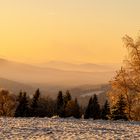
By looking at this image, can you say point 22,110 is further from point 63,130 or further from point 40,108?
point 63,130

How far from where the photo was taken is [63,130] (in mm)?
35688

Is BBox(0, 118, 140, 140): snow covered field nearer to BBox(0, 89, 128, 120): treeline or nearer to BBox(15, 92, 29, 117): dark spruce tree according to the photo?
BBox(0, 89, 128, 120): treeline

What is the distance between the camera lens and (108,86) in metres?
67.4

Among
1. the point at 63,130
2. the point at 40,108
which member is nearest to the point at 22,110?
the point at 40,108

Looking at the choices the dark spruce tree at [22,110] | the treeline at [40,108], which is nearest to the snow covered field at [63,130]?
the treeline at [40,108]

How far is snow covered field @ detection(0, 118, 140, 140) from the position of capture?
1286 inches

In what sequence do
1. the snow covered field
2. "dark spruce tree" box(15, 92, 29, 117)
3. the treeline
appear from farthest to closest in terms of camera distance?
"dark spruce tree" box(15, 92, 29, 117), the treeline, the snow covered field

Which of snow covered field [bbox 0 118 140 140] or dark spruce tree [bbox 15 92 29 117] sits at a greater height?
dark spruce tree [bbox 15 92 29 117]

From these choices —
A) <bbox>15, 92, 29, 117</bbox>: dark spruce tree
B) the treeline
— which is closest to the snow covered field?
the treeline

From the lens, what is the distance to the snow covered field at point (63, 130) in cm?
3267

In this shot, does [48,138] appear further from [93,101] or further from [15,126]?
[93,101]

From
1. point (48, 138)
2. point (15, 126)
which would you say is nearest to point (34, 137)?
point (48, 138)

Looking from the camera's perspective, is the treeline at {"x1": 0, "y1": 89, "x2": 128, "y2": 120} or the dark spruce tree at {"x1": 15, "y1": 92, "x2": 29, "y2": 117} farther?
the dark spruce tree at {"x1": 15, "y1": 92, "x2": 29, "y2": 117}

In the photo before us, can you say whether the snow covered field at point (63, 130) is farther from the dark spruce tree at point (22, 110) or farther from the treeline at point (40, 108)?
the dark spruce tree at point (22, 110)
